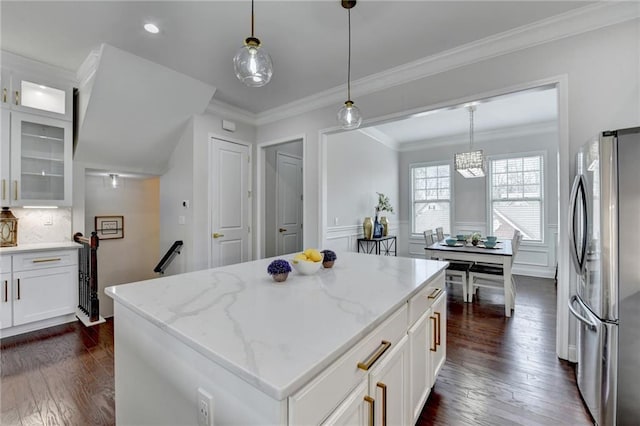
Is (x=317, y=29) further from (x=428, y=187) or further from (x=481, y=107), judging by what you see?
(x=428, y=187)

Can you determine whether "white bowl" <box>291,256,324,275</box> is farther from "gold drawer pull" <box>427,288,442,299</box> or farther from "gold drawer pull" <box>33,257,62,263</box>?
"gold drawer pull" <box>33,257,62,263</box>

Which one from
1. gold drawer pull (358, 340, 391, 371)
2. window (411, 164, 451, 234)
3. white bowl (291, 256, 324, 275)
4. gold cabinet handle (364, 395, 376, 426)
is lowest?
gold cabinet handle (364, 395, 376, 426)

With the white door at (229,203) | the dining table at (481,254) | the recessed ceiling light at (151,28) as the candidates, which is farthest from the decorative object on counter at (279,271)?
the dining table at (481,254)

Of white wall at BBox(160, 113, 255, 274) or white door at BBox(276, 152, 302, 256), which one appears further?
white door at BBox(276, 152, 302, 256)

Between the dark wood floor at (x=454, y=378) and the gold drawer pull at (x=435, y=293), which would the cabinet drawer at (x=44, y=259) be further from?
the gold drawer pull at (x=435, y=293)

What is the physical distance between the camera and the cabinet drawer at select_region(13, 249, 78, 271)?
→ 9.62ft

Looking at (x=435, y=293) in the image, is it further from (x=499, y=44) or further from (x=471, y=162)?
(x=471, y=162)

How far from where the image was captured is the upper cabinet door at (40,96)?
116 inches

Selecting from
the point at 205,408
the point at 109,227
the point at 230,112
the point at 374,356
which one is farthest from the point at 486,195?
the point at 109,227

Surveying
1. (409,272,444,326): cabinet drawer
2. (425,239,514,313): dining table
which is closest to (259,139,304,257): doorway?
(425,239,514,313): dining table

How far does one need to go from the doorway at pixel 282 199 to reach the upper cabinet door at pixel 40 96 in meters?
2.46

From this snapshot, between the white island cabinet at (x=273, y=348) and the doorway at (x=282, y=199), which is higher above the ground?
the doorway at (x=282, y=199)

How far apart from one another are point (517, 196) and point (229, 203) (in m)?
5.46

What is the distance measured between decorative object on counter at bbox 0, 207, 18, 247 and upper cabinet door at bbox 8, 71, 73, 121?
1.13 meters
